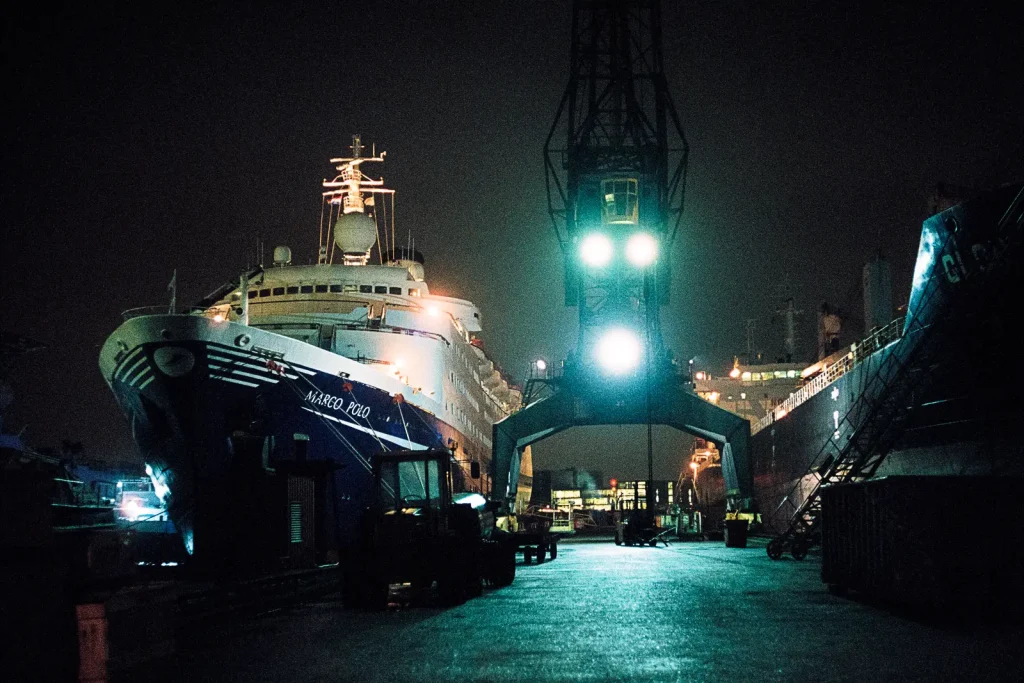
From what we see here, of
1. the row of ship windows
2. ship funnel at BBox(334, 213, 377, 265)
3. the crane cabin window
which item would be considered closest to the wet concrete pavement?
the row of ship windows

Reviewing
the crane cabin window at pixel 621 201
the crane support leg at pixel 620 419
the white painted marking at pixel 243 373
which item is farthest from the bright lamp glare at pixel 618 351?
the white painted marking at pixel 243 373

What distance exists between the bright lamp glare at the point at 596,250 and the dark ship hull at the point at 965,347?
1526 cm

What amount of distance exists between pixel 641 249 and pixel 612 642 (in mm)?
31069

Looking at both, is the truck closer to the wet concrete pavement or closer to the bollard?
the wet concrete pavement

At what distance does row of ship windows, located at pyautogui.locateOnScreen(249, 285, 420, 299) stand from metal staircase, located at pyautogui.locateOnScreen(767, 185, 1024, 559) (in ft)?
65.0

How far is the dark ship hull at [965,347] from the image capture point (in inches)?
786

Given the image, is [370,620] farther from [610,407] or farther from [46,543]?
[610,407]

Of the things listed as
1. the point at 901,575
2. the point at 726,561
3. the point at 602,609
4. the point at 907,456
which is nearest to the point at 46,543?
the point at 602,609

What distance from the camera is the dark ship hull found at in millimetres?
19969

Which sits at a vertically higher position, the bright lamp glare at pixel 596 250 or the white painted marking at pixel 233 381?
the bright lamp glare at pixel 596 250

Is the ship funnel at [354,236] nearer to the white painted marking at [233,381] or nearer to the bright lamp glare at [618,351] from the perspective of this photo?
the bright lamp glare at [618,351]

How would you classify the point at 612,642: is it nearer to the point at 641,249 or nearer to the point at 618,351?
the point at 618,351

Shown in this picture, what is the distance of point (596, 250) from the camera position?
130 ft

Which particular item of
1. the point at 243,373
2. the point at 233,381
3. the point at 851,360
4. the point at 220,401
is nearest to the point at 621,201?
the point at 851,360
